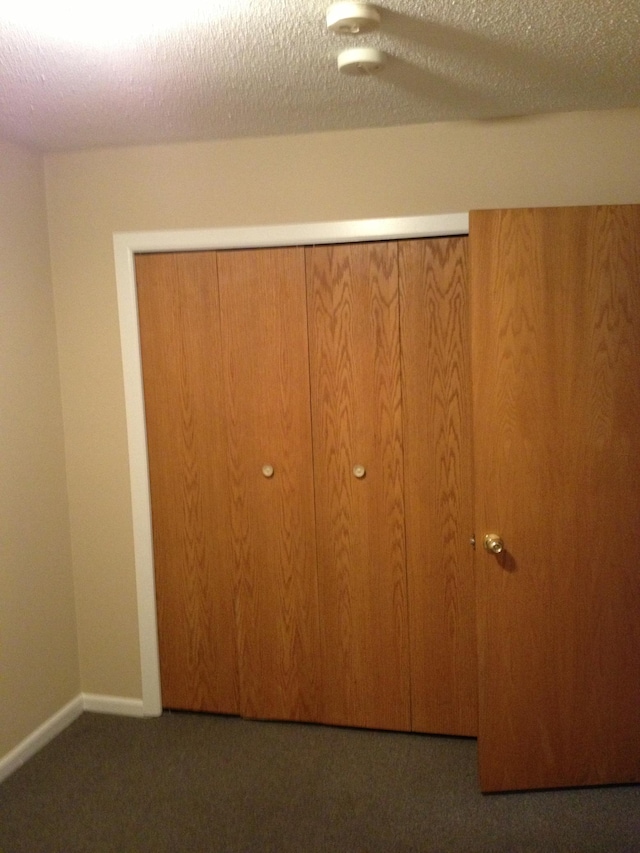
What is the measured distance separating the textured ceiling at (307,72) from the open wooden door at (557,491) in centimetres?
41

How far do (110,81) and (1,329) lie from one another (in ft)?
3.18

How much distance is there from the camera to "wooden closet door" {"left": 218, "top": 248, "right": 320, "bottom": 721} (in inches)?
99.3

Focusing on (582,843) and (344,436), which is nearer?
(582,843)

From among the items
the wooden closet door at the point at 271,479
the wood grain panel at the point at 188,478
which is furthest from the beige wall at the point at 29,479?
the wooden closet door at the point at 271,479

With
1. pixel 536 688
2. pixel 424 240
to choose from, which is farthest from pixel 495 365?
pixel 536 688

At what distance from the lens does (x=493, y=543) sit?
2.15 meters

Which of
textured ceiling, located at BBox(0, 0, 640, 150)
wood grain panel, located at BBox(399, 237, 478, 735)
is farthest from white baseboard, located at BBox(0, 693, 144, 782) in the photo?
textured ceiling, located at BBox(0, 0, 640, 150)

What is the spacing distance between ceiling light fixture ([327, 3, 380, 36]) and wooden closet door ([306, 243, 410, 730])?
90 cm

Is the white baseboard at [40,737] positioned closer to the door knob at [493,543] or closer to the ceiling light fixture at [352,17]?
the door knob at [493,543]

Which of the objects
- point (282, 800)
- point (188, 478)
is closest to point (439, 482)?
point (188, 478)

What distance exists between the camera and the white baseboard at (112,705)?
279cm

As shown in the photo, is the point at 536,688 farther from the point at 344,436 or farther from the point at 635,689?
the point at 344,436

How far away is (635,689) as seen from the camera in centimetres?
221

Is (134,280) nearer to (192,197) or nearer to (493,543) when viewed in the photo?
(192,197)
